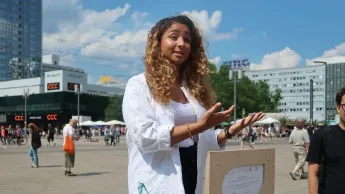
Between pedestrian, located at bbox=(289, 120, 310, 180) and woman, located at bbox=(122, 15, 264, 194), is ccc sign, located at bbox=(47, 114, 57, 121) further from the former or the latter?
woman, located at bbox=(122, 15, 264, 194)

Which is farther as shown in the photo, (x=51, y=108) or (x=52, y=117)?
(x=51, y=108)

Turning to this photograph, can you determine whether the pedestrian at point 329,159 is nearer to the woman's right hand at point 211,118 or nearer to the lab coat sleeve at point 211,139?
the lab coat sleeve at point 211,139

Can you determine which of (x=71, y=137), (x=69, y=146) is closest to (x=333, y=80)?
(x=71, y=137)

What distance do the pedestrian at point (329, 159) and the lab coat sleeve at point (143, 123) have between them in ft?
5.69

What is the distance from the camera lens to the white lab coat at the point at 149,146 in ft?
6.68

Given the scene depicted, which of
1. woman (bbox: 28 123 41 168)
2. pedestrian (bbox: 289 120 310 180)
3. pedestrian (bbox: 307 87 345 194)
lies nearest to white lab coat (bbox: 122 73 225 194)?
pedestrian (bbox: 307 87 345 194)

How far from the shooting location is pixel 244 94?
85875mm

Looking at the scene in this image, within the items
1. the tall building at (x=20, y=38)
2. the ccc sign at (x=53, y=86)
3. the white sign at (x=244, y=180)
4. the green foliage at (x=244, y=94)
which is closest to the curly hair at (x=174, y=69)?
the white sign at (x=244, y=180)

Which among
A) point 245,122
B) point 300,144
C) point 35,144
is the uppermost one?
point 245,122

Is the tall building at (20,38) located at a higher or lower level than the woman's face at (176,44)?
higher

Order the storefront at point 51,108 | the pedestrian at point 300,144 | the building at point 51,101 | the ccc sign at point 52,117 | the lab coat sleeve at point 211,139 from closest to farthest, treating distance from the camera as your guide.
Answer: the lab coat sleeve at point 211,139, the pedestrian at point 300,144, the ccc sign at point 52,117, the storefront at point 51,108, the building at point 51,101

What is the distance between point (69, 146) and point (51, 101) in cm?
7818

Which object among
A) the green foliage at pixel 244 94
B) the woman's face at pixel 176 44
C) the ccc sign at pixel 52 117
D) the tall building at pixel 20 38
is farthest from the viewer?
the tall building at pixel 20 38

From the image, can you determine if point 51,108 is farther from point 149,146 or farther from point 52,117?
point 149,146
